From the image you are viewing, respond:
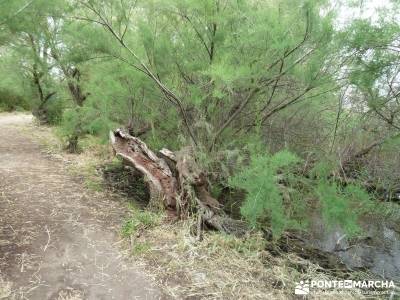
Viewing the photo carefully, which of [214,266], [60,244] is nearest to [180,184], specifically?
[214,266]

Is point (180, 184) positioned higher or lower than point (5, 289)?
higher

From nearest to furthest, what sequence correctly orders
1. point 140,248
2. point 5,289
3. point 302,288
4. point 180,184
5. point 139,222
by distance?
point 5,289 < point 302,288 < point 140,248 < point 139,222 < point 180,184

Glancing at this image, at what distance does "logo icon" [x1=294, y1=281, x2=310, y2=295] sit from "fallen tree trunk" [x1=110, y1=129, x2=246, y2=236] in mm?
1053

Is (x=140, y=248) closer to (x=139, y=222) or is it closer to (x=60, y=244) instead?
(x=139, y=222)

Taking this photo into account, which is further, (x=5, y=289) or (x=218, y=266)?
(x=218, y=266)

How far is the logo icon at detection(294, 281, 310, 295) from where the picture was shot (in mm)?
3762

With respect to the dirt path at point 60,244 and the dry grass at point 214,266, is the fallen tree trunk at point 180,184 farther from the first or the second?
the dirt path at point 60,244

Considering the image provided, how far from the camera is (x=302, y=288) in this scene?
3.83m

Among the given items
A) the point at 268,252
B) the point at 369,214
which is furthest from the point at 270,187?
the point at 369,214

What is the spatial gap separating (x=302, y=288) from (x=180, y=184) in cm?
208

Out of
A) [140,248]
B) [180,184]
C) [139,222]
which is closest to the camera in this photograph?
[140,248]

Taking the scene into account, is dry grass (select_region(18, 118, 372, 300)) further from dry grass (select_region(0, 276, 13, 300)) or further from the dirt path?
dry grass (select_region(0, 276, 13, 300))

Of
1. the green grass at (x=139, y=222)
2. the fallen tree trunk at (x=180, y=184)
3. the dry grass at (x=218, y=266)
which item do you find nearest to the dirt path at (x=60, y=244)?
the green grass at (x=139, y=222)

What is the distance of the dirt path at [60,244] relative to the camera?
331cm
